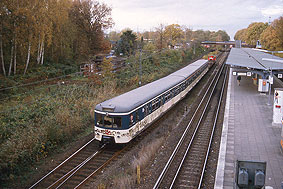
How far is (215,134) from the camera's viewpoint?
15.9m

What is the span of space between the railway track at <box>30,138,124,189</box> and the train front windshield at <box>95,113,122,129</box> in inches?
58.1

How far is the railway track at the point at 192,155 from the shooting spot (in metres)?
10.2

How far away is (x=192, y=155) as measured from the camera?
504 inches

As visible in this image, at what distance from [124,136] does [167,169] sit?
9.36 ft

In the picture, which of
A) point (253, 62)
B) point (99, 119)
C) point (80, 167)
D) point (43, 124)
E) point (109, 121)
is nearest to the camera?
point (80, 167)

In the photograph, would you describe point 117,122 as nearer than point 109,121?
Yes

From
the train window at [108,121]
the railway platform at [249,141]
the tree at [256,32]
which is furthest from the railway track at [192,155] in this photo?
the tree at [256,32]

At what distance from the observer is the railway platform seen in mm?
10007

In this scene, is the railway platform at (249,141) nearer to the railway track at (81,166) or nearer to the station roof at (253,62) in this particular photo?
the station roof at (253,62)

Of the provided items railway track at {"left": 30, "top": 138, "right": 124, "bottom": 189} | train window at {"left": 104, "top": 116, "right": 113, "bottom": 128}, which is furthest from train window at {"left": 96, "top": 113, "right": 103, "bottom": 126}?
railway track at {"left": 30, "top": 138, "right": 124, "bottom": 189}

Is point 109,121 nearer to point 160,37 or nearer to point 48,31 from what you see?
point 48,31

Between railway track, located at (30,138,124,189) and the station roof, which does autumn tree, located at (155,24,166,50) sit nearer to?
the station roof

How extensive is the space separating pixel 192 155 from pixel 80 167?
18.0ft

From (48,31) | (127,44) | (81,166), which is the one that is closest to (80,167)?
(81,166)
